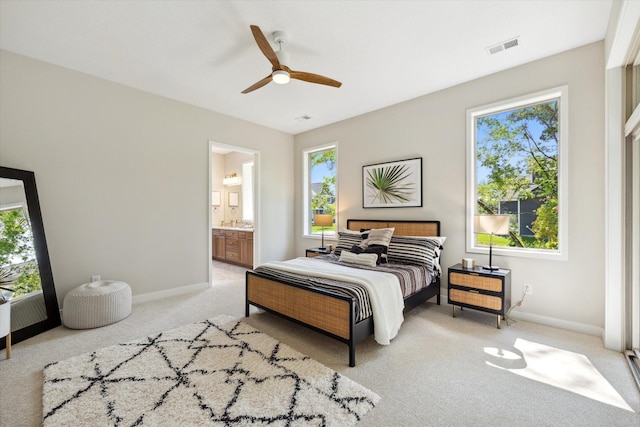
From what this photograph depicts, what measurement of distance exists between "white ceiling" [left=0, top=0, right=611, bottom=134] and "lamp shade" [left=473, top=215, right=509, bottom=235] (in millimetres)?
1725

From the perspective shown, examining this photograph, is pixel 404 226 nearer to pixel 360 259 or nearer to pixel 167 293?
pixel 360 259

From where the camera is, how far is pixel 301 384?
2.01 m

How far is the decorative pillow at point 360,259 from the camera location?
341cm

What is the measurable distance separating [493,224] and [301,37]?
107 inches

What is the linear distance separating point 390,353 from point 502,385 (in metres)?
0.82

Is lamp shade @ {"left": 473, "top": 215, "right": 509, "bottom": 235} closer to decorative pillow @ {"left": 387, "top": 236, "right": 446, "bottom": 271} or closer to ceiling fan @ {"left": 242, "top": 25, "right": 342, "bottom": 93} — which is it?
decorative pillow @ {"left": 387, "top": 236, "right": 446, "bottom": 271}

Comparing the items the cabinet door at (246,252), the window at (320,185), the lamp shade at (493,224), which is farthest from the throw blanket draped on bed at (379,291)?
the cabinet door at (246,252)

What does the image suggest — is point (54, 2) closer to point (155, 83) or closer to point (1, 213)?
point (155, 83)

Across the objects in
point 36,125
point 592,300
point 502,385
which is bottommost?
point 502,385

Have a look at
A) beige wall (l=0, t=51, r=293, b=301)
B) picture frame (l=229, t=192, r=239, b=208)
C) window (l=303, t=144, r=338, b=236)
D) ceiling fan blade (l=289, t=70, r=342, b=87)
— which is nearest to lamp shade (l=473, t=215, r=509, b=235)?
ceiling fan blade (l=289, t=70, r=342, b=87)

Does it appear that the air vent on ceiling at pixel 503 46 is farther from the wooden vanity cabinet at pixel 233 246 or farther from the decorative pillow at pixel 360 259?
the wooden vanity cabinet at pixel 233 246

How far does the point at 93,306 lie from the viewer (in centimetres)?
299

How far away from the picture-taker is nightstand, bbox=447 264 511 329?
9.74 ft

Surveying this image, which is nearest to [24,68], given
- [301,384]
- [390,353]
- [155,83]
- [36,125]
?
[36,125]
